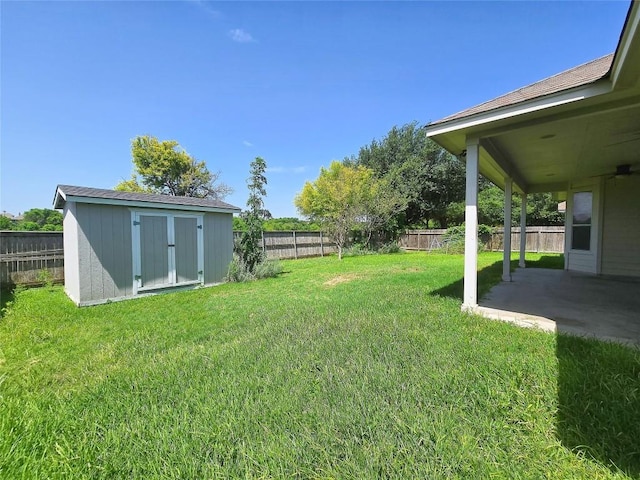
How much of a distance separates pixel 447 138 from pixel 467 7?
4919 millimetres

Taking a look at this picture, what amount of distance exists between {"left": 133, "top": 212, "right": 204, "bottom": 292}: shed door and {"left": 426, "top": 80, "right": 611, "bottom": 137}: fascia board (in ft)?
19.9

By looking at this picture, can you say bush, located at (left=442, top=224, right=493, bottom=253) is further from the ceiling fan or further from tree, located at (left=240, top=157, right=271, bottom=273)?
tree, located at (left=240, top=157, right=271, bottom=273)

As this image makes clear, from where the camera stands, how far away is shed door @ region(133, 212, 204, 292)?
252 inches

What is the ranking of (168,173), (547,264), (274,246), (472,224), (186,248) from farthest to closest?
(168,173)
(274,246)
(547,264)
(186,248)
(472,224)

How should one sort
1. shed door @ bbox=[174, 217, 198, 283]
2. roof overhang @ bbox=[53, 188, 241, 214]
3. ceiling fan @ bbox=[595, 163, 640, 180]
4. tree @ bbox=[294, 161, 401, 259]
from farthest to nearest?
tree @ bbox=[294, 161, 401, 259], shed door @ bbox=[174, 217, 198, 283], ceiling fan @ bbox=[595, 163, 640, 180], roof overhang @ bbox=[53, 188, 241, 214]

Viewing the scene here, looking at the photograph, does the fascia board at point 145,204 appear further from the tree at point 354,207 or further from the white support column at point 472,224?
the tree at point 354,207

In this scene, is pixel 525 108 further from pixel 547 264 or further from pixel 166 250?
pixel 547 264

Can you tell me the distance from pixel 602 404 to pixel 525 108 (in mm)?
2998

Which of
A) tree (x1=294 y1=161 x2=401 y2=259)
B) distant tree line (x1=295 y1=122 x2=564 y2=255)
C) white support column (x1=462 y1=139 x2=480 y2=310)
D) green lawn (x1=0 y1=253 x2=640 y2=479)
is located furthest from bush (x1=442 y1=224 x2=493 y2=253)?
green lawn (x1=0 y1=253 x2=640 y2=479)

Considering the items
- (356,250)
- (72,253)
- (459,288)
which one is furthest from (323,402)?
(356,250)

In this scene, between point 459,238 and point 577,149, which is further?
point 459,238

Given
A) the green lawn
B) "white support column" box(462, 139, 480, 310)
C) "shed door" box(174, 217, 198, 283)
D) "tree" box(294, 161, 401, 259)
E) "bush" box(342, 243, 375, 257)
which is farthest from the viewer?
"bush" box(342, 243, 375, 257)

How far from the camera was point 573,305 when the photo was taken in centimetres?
426

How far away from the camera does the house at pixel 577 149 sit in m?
2.89
